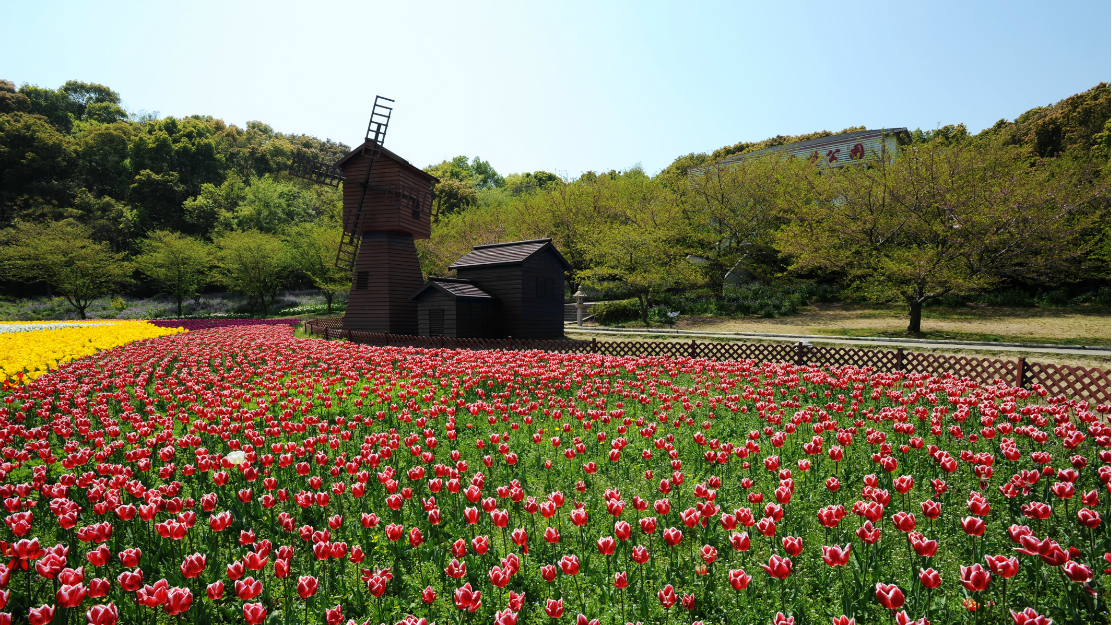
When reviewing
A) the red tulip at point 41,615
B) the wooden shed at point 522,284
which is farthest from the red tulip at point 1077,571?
the wooden shed at point 522,284

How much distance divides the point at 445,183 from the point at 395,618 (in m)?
60.7

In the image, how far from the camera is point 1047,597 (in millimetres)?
3635

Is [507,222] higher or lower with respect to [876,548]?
higher

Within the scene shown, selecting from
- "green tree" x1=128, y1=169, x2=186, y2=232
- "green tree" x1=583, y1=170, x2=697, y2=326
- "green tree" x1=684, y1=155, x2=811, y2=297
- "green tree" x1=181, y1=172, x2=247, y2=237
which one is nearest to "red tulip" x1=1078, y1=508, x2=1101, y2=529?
"green tree" x1=583, y1=170, x2=697, y2=326

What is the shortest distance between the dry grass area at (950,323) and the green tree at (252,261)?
35.9 m

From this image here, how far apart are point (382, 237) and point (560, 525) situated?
2034 cm

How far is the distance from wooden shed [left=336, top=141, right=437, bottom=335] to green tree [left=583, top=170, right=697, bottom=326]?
1609 centimetres

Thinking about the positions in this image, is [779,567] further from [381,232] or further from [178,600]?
[381,232]

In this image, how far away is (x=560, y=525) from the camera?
474cm

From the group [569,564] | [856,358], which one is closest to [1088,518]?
[569,564]

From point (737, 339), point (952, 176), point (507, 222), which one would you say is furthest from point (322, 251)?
point (952, 176)

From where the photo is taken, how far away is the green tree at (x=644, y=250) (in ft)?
114

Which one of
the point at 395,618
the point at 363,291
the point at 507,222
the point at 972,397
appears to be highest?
the point at 507,222

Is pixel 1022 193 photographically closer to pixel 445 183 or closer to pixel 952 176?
pixel 952 176
